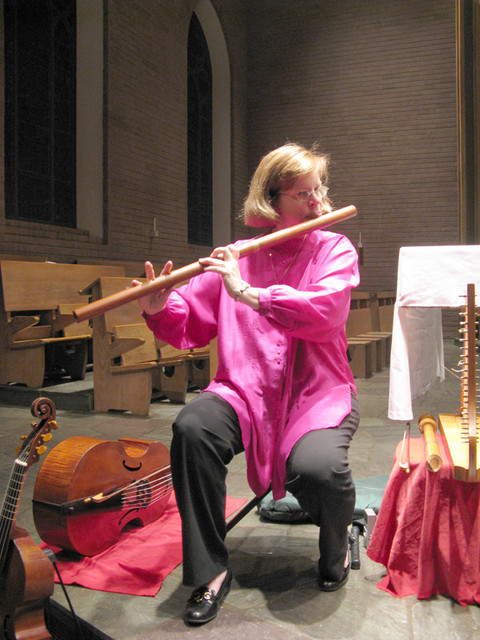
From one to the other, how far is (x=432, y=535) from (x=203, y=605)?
0.70 m

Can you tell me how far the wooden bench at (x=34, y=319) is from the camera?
4.55 meters

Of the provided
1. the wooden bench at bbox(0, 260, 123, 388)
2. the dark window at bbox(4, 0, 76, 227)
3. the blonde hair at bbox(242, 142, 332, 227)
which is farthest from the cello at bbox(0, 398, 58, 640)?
the dark window at bbox(4, 0, 76, 227)

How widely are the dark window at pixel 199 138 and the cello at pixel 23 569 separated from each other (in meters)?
8.41

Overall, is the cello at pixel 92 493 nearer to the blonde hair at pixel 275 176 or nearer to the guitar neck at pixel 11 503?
the guitar neck at pixel 11 503

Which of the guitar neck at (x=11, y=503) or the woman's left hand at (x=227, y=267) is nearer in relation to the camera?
the guitar neck at (x=11, y=503)

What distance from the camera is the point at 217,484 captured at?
5.40 feet

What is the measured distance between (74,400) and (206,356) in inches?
47.0

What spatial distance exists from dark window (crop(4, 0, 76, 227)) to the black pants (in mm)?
5242

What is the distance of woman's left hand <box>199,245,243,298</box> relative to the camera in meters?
1.65

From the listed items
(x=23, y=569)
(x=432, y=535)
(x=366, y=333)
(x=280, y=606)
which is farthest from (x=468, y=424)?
(x=366, y=333)

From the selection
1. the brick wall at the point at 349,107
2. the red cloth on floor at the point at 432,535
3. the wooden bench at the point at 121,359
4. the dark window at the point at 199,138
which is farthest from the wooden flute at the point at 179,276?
the dark window at the point at 199,138

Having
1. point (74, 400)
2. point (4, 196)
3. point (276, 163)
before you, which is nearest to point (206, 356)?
point (74, 400)

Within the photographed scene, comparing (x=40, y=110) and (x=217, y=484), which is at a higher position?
(x=40, y=110)

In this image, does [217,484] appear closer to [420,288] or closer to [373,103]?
[420,288]
